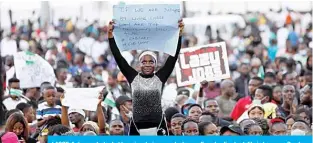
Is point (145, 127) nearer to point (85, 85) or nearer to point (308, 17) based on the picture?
point (85, 85)

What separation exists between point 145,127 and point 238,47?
76.0ft

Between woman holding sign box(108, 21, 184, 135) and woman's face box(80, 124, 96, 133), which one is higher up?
woman holding sign box(108, 21, 184, 135)

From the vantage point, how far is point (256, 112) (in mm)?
13930

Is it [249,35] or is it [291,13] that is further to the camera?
[291,13]

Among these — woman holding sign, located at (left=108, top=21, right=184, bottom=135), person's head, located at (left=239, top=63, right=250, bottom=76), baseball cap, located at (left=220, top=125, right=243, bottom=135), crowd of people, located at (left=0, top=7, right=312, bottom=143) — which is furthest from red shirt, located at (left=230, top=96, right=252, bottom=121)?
person's head, located at (left=239, top=63, right=250, bottom=76)

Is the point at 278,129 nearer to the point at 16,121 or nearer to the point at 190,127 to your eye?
the point at 190,127

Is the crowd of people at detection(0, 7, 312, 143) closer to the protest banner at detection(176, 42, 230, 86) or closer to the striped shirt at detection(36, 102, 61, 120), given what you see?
the striped shirt at detection(36, 102, 61, 120)

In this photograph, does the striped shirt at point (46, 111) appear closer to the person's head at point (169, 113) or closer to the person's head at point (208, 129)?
the person's head at point (169, 113)

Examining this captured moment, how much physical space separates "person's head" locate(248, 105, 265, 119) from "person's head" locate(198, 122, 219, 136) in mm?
1706

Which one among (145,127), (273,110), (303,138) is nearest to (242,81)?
(273,110)

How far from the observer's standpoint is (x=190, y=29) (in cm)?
3819

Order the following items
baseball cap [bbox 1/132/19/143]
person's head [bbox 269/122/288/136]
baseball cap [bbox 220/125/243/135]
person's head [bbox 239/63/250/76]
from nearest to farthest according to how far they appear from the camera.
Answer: baseball cap [bbox 1/132/19/143] → baseball cap [bbox 220/125/243/135] → person's head [bbox 269/122/288/136] → person's head [bbox 239/63/250/76]

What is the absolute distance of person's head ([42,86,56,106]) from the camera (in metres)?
13.8

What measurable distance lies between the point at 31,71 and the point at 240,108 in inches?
129
